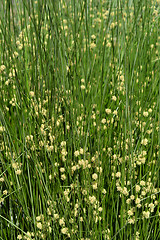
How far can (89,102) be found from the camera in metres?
1.75

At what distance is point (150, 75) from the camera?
2287 millimetres

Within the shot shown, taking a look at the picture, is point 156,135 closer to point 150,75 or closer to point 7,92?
point 150,75

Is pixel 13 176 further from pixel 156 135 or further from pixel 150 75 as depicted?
pixel 150 75

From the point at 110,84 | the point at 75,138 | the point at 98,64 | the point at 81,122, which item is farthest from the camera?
the point at 110,84

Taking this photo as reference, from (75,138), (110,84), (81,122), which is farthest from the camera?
(110,84)

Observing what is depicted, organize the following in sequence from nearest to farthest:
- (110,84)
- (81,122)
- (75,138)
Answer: (75,138) → (81,122) → (110,84)

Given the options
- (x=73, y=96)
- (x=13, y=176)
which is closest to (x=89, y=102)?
(x=73, y=96)

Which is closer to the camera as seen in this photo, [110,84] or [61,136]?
[61,136]

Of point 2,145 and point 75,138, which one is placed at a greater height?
point 75,138

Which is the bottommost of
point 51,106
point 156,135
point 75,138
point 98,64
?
point 156,135

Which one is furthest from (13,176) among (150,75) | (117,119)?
(150,75)

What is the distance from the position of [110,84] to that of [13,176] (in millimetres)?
1034

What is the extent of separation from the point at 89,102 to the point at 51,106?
23 centimetres

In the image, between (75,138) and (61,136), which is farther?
(61,136)
